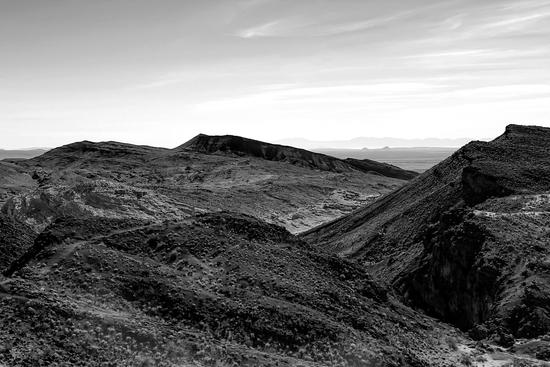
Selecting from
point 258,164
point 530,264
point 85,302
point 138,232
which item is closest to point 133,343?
point 85,302

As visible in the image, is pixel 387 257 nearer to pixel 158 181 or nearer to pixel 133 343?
pixel 133 343

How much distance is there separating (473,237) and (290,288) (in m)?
11.3

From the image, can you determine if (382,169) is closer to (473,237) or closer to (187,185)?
(187,185)

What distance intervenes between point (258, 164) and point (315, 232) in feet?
139

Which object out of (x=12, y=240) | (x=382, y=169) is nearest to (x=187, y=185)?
(x=12, y=240)

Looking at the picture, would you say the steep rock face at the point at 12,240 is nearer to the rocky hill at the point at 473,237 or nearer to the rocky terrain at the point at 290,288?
the rocky terrain at the point at 290,288

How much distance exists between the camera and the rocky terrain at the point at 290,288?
15.4 meters

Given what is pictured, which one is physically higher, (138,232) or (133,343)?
(138,232)

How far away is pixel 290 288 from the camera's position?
19953 millimetres

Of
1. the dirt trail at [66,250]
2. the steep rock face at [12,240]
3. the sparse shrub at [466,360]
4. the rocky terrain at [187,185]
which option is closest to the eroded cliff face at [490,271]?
the sparse shrub at [466,360]

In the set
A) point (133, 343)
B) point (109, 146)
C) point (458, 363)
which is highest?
point (109, 146)

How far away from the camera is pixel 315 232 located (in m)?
47.3

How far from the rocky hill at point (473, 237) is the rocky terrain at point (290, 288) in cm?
9

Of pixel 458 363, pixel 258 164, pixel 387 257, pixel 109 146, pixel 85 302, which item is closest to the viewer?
pixel 85 302
